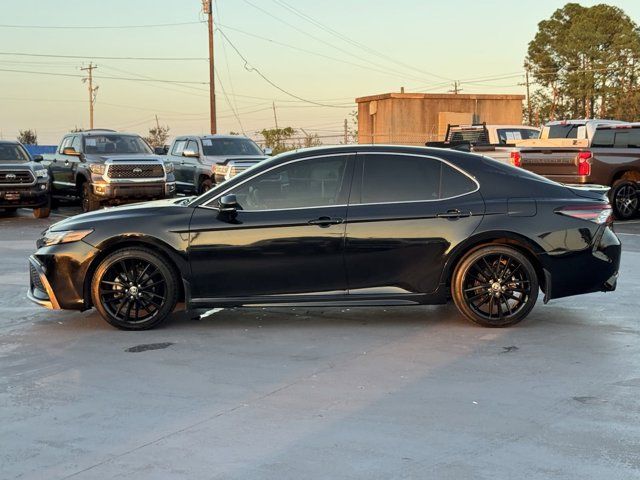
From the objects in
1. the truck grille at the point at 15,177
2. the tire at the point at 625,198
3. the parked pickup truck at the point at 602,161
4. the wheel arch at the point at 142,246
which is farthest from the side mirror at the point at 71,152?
the wheel arch at the point at 142,246

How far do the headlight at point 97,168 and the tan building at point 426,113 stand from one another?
2183 centimetres

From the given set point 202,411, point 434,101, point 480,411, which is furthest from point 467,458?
point 434,101

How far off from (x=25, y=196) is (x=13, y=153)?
5.62 feet

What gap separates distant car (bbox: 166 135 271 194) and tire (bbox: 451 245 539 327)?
44.6ft

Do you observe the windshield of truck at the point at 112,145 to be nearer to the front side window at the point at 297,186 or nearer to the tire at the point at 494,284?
the front side window at the point at 297,186

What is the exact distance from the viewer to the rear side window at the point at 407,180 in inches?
307

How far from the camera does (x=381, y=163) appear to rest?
7.85m

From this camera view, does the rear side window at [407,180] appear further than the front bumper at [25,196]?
No

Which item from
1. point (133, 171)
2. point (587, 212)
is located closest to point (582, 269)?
point (587, 212)

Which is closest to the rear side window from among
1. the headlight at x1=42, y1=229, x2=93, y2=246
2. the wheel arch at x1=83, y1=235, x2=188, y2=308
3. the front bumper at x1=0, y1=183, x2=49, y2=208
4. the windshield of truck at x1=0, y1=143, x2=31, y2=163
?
the wheel arch at x1=83, y1=235, x2=188, y2=308

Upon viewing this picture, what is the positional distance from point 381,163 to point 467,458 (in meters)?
3.76

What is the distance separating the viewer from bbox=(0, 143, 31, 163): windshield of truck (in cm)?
2100

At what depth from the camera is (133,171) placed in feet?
67.4

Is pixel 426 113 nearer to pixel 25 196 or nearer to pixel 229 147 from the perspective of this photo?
pixel 229 147
